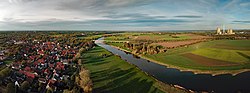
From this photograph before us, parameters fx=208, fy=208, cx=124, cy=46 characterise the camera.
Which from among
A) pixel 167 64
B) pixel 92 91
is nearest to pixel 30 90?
pixel 92 91

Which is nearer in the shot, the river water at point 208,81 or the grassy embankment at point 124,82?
the river water at point 208,81

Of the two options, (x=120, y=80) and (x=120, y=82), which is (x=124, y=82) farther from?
(x=120, y=80)

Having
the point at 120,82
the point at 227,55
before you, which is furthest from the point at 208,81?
the point at 227,55

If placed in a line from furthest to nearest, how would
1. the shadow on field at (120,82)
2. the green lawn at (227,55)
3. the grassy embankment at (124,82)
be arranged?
the green lawn at (227,55)
the grassy embankment at (124,82)
the shadow on field at (120,82)

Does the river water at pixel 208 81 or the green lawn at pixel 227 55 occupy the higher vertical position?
Answer: the green lawn at pixel 227 55

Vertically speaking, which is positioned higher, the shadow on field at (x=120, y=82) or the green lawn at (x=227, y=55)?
the green lawn at (x=227, y=55)

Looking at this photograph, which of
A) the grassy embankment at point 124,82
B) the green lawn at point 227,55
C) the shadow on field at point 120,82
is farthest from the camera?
the green lawn at point 227,55

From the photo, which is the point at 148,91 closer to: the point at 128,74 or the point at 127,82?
the point at 127,82

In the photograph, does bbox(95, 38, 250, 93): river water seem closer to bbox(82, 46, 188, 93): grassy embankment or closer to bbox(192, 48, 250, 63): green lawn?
bbox(82, 46, 188, 93): grassy embankment

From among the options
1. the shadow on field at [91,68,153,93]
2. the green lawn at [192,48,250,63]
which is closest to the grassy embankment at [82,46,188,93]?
the shadow on field at [91,68,153,93]

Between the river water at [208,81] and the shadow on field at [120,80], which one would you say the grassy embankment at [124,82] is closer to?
the shadow on field at [120,80]

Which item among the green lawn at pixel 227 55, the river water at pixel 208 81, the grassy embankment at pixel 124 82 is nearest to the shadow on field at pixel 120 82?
the grassy embankment at pixel 124 82

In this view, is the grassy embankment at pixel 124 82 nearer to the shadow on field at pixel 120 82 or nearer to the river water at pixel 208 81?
the shadow on field at pixel 120 82
